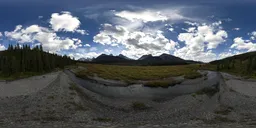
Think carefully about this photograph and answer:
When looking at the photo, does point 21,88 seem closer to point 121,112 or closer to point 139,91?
point 139,91

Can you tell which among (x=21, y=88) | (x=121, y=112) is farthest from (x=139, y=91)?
(x=21, y=88)

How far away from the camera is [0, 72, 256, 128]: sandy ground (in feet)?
100

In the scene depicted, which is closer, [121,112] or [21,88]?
[121,112]

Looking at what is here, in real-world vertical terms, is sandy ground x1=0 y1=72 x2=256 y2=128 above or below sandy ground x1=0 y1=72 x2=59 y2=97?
below

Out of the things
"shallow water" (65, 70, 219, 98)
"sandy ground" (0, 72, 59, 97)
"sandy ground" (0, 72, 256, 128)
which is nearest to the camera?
"sandy ground" (0, 72, 256, 128)

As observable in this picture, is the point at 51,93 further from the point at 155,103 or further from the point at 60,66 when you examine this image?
the point at 60,66

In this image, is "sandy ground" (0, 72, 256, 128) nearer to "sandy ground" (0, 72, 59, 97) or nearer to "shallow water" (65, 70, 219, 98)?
"sandy ground" (0, 72, 59, 97)

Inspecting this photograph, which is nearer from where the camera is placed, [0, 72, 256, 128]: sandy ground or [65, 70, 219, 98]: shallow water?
[0, 72, 256, 128]: sandy ground

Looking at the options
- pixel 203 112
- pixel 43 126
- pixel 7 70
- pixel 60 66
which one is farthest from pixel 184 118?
pixel 60 66

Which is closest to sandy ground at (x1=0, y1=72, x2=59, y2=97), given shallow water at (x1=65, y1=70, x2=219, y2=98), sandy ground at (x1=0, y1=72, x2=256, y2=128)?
sandy ground at (x1=0, y1=72, x2=256, y2=128)

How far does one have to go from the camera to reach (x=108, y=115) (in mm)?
37250

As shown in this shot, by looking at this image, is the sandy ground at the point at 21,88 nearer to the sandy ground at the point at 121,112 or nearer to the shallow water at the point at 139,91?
the sandy ground at the point at 121,112

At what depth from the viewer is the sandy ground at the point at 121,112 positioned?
100 ft

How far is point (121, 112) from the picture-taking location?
4003 centimetres
